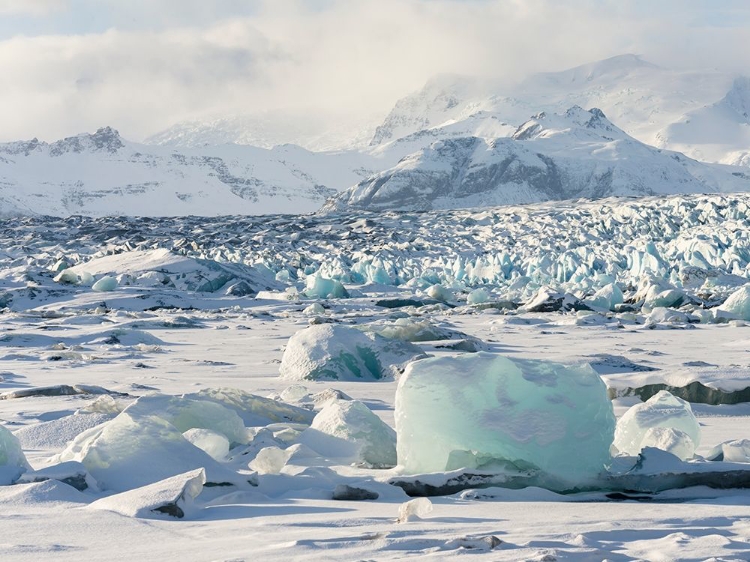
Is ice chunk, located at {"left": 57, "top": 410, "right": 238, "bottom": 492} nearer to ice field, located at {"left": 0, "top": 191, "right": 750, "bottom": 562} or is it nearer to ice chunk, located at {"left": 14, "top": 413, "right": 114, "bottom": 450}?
ice field, located at {"left": 0, "top": 191, "right": 750, "bottom": 562}

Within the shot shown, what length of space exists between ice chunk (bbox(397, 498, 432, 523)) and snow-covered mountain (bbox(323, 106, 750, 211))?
343 ft

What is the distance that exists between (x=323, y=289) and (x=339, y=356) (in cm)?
1793

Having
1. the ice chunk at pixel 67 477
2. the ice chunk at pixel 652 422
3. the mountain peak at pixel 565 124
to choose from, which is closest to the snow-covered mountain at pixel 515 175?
the mountain peak at pixel 565 124

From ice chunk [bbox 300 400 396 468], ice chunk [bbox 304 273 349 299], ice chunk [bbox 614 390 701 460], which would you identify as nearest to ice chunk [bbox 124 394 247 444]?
ice chunk [bbox 300 400 396 468]

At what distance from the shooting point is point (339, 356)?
7.62 m

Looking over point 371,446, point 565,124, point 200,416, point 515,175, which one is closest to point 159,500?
point 371,446

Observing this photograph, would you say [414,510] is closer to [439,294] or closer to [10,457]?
[10,457]

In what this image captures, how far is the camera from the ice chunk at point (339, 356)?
757cm

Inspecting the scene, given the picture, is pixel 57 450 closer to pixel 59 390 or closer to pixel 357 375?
pixel 59 390

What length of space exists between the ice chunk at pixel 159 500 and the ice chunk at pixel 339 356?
4.42m

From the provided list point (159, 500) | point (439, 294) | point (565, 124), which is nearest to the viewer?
point (159, 500)

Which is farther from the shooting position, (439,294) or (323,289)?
(323,289)

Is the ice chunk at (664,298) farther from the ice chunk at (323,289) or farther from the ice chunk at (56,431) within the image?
the ice chunk at (56,431)

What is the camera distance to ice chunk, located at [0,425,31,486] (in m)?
3.46
